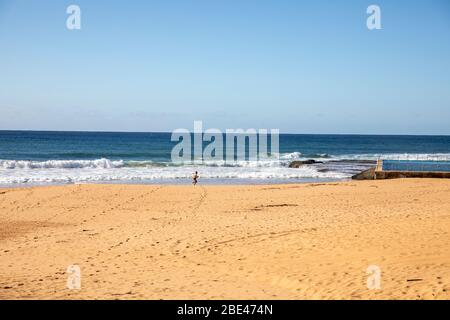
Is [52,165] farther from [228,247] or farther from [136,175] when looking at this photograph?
[228,247]

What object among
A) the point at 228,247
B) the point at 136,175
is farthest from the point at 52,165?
the point at 228,247

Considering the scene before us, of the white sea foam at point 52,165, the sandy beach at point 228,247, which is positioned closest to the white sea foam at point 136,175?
the white sea foam at point 52,165

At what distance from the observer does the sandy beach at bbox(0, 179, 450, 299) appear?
7285mm

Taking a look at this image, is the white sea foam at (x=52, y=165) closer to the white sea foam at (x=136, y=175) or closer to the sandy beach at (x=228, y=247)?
the white sea foam at (x=136, y=175)

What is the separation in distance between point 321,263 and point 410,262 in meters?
1.51

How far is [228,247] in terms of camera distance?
10.2m

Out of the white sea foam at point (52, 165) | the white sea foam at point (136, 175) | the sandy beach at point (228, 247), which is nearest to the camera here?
the sandy beach at point (228, 247)

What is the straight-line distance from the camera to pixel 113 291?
726 cm

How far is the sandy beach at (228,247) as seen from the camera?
7.29 metres

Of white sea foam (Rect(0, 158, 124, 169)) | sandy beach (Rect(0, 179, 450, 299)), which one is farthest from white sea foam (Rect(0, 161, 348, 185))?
sandy beach (Rect(0, 179, 450, 299))

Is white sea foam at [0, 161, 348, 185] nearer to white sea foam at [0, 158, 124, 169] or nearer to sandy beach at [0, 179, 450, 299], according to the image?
white sea foam at [0, 158, 124, 169]

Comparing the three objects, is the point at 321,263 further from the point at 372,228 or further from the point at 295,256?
the point at 372,228
